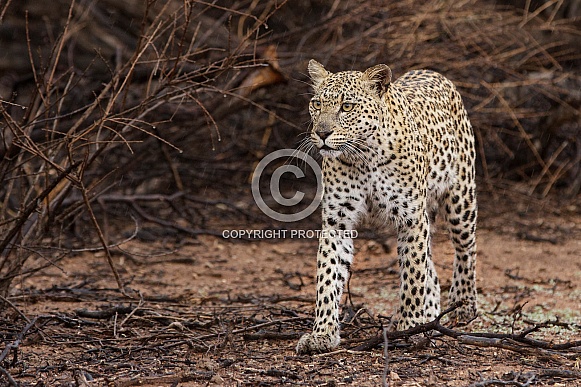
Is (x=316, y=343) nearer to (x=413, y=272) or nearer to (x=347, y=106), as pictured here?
(x=413, y=272)

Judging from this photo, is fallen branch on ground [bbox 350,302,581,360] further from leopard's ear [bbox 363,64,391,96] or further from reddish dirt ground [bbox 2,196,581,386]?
leopard's ear [bbox 363,64,391,96]

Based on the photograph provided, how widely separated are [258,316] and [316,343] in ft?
4.40

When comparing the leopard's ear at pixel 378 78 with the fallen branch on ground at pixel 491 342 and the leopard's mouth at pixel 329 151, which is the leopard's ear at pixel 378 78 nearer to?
the leopard's mouth at pixel 329 151

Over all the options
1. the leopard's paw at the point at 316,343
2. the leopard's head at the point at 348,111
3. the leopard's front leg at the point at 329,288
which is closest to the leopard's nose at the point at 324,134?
the leopard's head at the point at 348,111

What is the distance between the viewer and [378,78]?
5.46m

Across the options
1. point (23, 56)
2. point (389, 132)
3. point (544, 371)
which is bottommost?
point (544, 371)

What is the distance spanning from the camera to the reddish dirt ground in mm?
4809

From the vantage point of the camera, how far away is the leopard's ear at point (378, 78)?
5.42 metres

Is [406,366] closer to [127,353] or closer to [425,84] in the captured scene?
[127,353]

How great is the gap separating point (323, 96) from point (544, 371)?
2.05 metres

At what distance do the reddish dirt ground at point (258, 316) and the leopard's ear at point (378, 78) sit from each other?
150cm

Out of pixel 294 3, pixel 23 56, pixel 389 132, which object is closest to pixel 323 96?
pixel 389 132

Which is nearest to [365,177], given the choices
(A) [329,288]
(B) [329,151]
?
(B) [329,151]

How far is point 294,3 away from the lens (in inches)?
447
